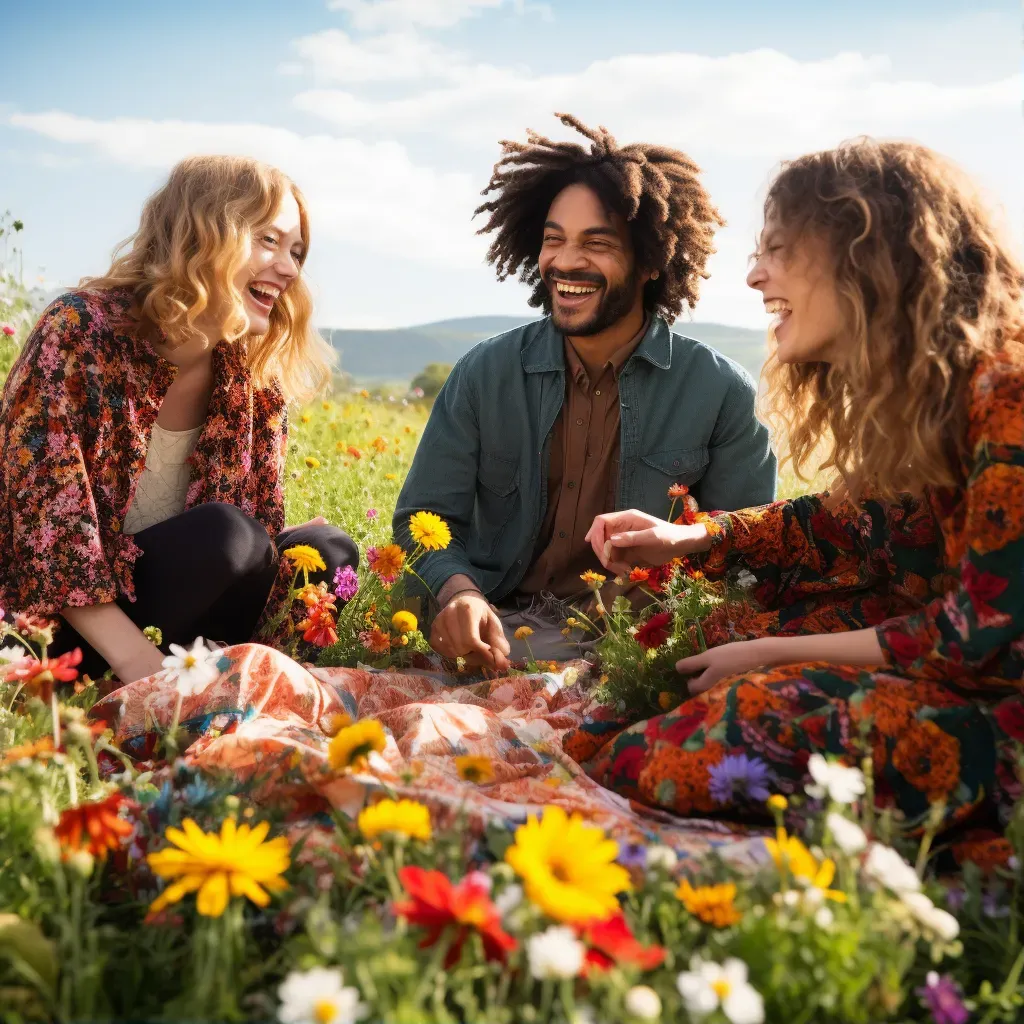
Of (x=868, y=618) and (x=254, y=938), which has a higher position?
(x=868, y=618)

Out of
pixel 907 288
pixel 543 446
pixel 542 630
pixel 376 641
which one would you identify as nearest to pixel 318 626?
pixel 376 641

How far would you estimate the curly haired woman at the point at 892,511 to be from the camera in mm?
1896

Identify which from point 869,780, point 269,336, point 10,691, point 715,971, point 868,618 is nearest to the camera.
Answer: point 715,971

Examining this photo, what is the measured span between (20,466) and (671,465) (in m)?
2.04

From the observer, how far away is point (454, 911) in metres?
1.18

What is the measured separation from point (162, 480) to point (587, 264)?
159 cm

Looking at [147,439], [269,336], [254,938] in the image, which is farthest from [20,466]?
[254,938]

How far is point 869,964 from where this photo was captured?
1292 millimetres

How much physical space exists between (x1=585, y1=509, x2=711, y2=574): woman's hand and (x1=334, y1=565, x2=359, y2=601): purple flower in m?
0.89

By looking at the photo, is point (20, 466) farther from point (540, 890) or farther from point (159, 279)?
point (540, 890)

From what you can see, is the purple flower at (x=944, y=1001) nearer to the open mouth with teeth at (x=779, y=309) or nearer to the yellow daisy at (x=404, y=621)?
the open mouth with teeth at (x=779, y=309)

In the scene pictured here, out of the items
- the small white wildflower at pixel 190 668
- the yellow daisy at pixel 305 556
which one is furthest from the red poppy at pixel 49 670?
the yellow daisy at pixel 305 556

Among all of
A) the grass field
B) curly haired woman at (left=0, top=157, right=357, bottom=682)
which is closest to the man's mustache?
curly haired woman at (left=0, top=157, right=357, bottom=682)

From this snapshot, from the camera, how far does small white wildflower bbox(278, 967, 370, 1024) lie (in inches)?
41.5
